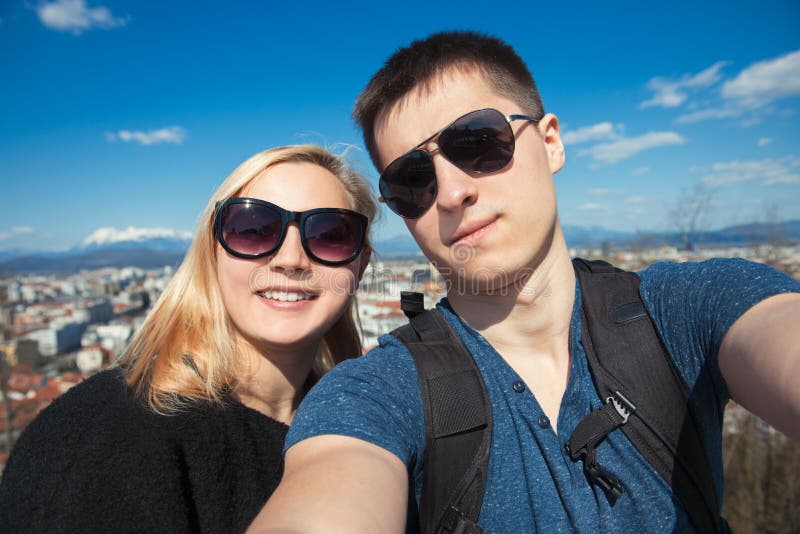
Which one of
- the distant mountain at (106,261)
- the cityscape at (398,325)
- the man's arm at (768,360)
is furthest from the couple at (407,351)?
the distant mountain at (106,261)

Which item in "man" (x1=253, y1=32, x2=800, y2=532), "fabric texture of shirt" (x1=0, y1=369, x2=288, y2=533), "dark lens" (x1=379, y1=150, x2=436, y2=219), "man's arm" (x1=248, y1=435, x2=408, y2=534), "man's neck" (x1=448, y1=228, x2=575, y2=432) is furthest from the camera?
"dark lens" (x1=379, y1=150, x2=436, y2=219)

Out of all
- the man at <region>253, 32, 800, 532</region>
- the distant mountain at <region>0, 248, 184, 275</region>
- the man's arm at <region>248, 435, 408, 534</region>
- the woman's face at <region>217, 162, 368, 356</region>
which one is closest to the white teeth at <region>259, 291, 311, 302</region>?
the woman's face at <region>217, 162, 368, 356</region>

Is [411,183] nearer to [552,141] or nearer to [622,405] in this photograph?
[552,141]

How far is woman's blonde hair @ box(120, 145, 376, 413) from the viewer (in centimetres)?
187

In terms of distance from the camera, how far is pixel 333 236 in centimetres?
220

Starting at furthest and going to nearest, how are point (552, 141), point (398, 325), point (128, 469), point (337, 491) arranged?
point (398, 325), point (552, 141), point (128, 469), point (337, 491)

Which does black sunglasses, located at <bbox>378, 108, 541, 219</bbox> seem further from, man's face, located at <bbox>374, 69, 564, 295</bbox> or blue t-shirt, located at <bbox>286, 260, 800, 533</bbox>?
blue t-shirt, located at <bbox>286, 260, 800, 533</bbox>

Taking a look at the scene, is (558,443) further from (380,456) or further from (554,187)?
(554,187)

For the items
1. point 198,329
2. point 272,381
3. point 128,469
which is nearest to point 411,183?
point 272,381

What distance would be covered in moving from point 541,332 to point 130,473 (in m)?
1.65

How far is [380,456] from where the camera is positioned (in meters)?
1.17

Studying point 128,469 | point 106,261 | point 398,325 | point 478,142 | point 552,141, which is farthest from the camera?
point 106,261

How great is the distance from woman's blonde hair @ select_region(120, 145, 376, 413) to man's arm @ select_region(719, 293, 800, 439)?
190 centimetres

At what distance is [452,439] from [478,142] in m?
1.12
